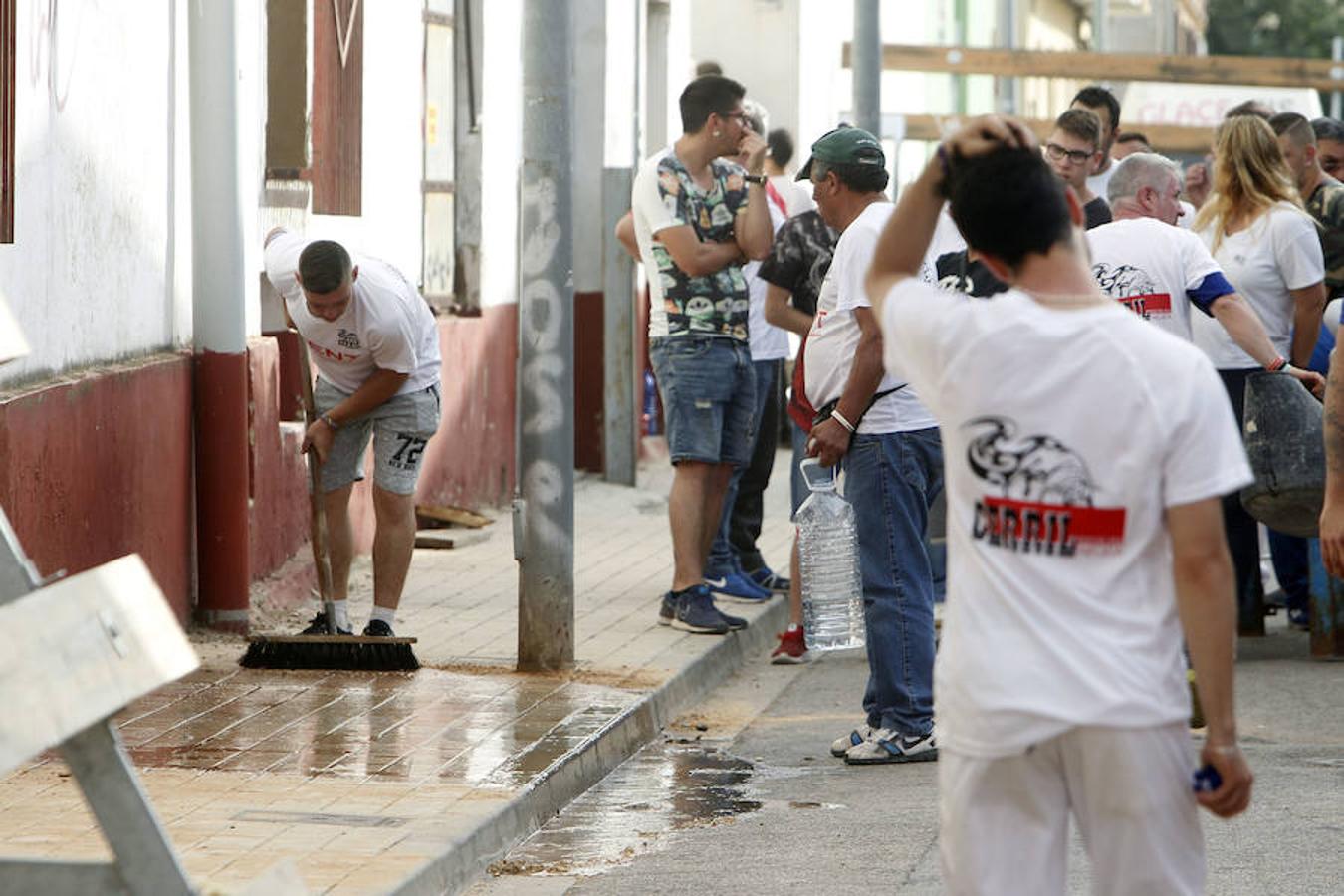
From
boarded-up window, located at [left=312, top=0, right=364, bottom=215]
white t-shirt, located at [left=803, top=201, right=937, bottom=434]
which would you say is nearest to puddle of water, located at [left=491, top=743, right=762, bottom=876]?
white t-shirt, located at [left=803, top=201, right=937, bottom=434]

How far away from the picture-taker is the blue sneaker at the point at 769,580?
37.0 feet

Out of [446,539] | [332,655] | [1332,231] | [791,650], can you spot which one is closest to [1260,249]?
[1332,231]

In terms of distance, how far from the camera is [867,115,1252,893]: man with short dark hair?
3688 millimetres

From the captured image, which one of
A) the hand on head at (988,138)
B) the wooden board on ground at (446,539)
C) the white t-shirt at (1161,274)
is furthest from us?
the wooden board on ground at (446,539)

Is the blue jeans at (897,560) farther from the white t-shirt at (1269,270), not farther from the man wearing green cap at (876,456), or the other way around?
the white t-shirt at (1269,270)

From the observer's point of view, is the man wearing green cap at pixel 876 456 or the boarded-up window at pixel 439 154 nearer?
the man wearing green cap at pixel 876 456

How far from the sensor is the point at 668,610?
9969 millimetres

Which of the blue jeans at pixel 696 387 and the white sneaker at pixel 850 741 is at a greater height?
the blue jeans at pixel 696 387

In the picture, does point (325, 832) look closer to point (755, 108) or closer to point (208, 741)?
point (208, 741)

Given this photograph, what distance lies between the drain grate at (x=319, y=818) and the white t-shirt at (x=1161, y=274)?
3.31m

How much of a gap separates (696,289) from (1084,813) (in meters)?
6.17

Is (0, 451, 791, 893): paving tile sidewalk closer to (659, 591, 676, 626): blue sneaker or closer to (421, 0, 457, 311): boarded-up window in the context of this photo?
(659, 591, 676, 626): blue sneaker

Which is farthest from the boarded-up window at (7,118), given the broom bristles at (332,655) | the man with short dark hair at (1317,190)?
the man with short dark hair at (1317,190)

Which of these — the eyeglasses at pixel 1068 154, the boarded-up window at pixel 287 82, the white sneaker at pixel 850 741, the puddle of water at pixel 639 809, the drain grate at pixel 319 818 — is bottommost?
the puddle of water at pixel 639 809
